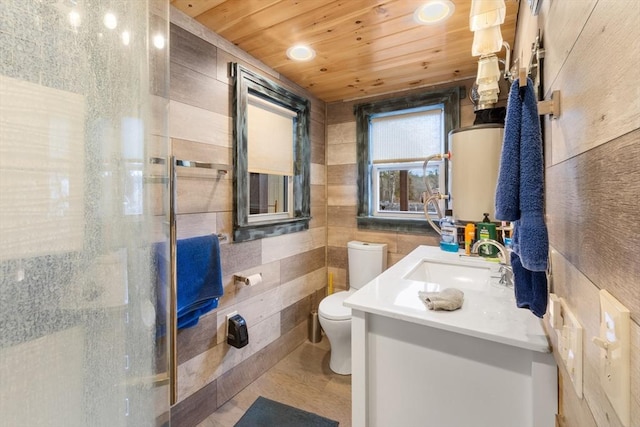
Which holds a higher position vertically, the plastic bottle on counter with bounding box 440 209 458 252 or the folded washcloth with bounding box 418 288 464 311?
the plastic bottle on counter with bounding box 440 209 458 252

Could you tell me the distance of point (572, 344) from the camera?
1.85 ft

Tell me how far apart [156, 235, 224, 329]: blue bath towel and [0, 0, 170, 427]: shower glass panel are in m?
0.58

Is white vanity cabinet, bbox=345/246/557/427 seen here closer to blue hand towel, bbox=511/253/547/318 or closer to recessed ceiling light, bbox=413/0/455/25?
blue hand towel, bbox=511/253/547/318

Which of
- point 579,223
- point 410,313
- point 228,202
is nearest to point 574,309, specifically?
point 579,223

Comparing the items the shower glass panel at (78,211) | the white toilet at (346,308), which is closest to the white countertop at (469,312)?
the white toilet at (346,308)

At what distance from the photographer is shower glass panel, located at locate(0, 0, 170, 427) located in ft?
1.77

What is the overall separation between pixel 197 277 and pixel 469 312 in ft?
4.13

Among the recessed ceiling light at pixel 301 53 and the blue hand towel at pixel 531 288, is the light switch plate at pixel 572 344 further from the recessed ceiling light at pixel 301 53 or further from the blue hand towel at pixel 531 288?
the recessed ceiling light at pixel 301 53

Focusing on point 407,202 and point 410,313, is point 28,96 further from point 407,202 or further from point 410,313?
point 407,202

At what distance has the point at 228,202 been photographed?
177 centimetres

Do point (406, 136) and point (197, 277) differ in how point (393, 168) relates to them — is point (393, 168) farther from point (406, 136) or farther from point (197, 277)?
point (197, 277)

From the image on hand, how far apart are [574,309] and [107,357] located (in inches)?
41.6

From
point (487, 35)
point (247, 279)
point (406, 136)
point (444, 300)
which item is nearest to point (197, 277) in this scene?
point (247, 279)

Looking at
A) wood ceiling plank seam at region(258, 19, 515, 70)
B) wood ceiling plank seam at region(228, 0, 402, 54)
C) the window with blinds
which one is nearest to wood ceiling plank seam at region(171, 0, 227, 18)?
wood ceiling plank seam at region(228, 0, 402, 54)
